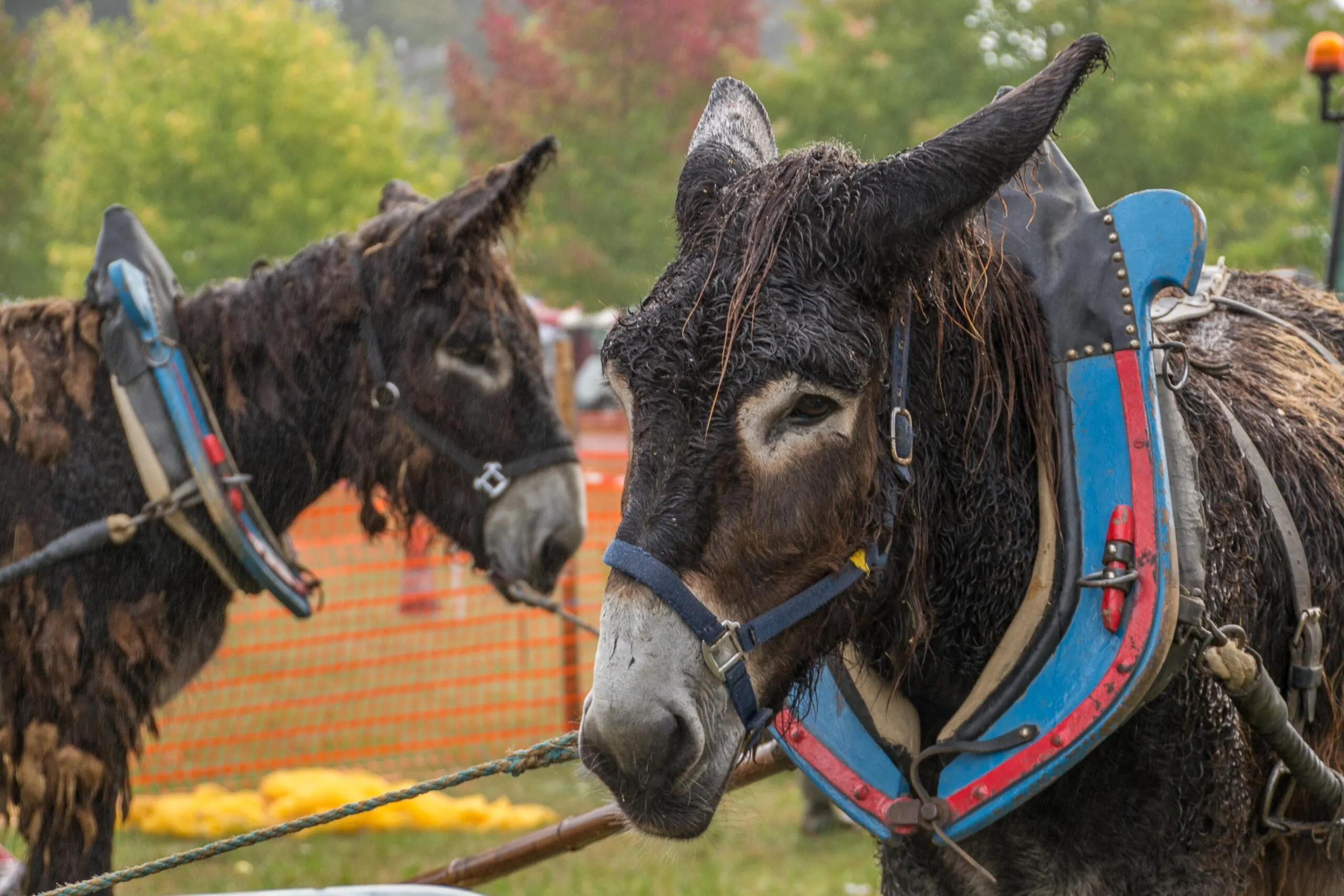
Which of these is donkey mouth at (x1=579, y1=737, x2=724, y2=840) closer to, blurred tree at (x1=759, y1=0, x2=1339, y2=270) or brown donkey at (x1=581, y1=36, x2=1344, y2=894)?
brown donkey at (x1=581, y1=36, x2=1344, y2=894)

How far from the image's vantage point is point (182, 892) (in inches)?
205

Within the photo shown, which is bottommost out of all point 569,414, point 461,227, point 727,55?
point 569,414

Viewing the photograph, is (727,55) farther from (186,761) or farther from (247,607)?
(186,761)

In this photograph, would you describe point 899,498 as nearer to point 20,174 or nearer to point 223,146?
point 223,146

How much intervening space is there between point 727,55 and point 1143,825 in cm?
1465

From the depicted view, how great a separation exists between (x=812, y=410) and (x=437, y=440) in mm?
2111

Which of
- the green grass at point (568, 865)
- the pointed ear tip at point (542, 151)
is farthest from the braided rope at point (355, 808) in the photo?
Answer: the green grass at point (568, 865)

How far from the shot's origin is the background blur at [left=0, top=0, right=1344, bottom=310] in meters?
11.2

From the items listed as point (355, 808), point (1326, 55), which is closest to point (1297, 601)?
point (355, 808)

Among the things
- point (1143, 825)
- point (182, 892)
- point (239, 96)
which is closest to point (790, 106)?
point (239, 96)

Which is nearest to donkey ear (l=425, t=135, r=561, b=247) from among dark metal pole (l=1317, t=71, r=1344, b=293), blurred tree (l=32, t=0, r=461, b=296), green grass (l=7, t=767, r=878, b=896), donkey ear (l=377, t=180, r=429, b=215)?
donkey ear (l=377, t=180, r=429, b=215)

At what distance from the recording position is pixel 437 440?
3688 mm

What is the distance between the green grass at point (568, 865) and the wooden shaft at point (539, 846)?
5.89 ft

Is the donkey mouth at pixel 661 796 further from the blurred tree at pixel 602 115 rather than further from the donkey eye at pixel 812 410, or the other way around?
the blurred tree at pixel 602 115
